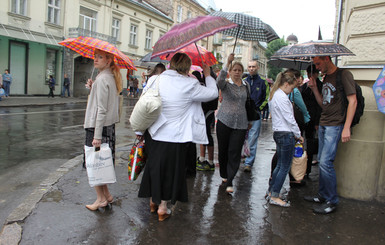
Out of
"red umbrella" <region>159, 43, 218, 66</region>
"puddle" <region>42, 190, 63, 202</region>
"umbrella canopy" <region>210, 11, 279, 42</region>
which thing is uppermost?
"umbrella canopy" <region>210, 11, 279, 42</region>

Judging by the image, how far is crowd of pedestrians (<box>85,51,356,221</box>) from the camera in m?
3.59

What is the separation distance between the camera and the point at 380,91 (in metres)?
4.08

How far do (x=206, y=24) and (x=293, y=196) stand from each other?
2805mm

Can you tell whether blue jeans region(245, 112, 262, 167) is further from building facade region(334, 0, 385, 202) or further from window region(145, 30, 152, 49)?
window region(145, 30, 152, 49)

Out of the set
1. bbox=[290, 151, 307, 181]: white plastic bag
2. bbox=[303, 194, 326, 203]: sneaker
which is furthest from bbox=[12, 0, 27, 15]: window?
bbox=[303, 194, 326, 203]: sneaker

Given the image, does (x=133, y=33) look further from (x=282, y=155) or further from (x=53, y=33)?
(x=282, y=155)

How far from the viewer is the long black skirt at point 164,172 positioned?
3.59 meters

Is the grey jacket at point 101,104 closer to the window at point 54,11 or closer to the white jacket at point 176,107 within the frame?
the white jacket at point 176,107

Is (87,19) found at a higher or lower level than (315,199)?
higher

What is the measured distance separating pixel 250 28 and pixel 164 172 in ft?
8.62

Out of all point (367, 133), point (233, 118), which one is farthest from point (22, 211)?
point (367, 133)

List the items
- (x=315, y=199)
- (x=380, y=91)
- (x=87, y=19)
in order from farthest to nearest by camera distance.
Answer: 1. (x=87, y=19)
2. (x=315, y=199)
3. (x=380, y=91)

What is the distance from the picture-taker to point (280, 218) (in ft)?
12.9

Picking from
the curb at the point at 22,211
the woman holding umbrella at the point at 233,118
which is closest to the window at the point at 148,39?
the curb at the point at 22,211
